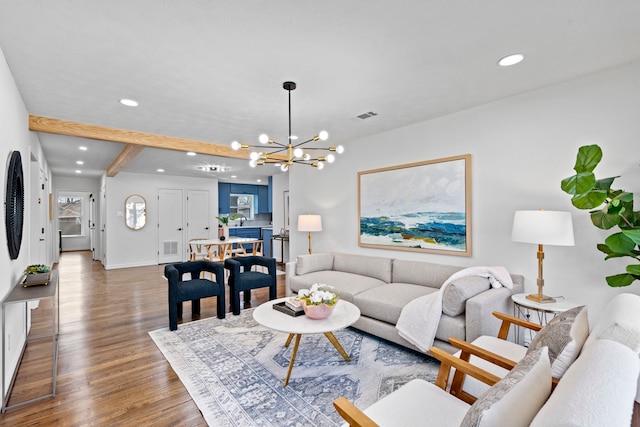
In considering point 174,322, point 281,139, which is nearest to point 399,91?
point 281,139

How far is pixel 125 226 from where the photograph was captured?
7.93m

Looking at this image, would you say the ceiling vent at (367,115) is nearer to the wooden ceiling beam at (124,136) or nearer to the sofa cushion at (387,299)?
the wooden ceiling beam at (124,136)

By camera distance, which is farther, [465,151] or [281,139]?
[281,139]

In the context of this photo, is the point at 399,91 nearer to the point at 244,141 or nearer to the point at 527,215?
the point at 527,215

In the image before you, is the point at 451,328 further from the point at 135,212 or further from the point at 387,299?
the point at 135,212

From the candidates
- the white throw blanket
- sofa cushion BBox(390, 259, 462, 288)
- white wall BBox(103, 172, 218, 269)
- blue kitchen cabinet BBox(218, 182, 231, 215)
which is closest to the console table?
the white throw blanket

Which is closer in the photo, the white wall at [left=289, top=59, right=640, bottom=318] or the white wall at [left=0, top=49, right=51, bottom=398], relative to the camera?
the white wall at [left=0, top=49, right=51, bottom=398]

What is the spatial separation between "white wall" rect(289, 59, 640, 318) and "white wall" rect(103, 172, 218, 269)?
22.7ft

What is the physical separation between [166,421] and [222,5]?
253cm

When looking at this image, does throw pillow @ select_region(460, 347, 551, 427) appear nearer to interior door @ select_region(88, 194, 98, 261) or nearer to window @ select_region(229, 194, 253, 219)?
window @ select_region(229, 194, 253, 219)

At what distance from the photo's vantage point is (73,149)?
550cm

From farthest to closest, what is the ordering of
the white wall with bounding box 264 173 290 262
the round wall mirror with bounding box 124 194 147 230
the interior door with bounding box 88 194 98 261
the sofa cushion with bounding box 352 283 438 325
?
the interior door with bounding box 88 194 98 261, the white wall with bounding box 264 173 290 262, the round wall mirror with bounding box 124 194 147 230, the sofa cushion with bounding box 352 283 438 325

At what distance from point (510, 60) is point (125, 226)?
8.63 metres

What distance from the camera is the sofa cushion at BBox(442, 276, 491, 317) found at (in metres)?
2.60
